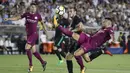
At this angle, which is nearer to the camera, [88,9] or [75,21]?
[75,21]

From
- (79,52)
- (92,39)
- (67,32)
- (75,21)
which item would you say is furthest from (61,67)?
(67,32)

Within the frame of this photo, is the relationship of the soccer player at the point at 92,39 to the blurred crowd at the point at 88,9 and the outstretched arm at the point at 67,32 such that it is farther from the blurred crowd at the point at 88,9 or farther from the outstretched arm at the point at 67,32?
the blurred crowd at the point at 88,9

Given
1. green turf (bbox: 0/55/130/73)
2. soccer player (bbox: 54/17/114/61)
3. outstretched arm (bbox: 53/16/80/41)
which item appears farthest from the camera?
green turf (bbox: 0/55/130/73)

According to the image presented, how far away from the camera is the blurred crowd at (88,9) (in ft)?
98.5

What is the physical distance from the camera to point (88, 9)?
32.7 m

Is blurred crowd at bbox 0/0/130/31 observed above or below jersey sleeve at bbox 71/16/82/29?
below

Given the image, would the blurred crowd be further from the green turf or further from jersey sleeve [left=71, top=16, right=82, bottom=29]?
jersey sleeve [left=71, top=16, right=82, bottom=29]

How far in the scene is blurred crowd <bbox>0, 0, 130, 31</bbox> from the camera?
30016 mm

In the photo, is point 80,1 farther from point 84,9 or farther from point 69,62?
point 69,62

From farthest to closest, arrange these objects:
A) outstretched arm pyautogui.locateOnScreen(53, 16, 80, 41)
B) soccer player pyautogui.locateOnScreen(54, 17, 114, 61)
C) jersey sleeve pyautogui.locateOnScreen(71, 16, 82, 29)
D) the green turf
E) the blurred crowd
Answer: the blurred crowd
jersey sleeve pyautogui.locateOnScreen(71, 16, 82, 29)
the green turf
soccer player pyautogui.locateOnScreen(54, 17, 114, 61)
outstretched arm pyautogui.locateOnScreen(53, 16, 80, 41)

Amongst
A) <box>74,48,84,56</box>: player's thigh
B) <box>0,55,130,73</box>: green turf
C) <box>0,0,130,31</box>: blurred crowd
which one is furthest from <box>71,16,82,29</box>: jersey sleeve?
<box>0,0,130,31</box>: blurred crowd

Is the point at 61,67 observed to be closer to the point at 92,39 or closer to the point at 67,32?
the point at 92,39

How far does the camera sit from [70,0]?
32.8m

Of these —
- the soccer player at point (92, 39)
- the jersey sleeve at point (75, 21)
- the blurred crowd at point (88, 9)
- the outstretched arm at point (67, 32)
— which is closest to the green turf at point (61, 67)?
the jersey sleeve at point (75, 21)
